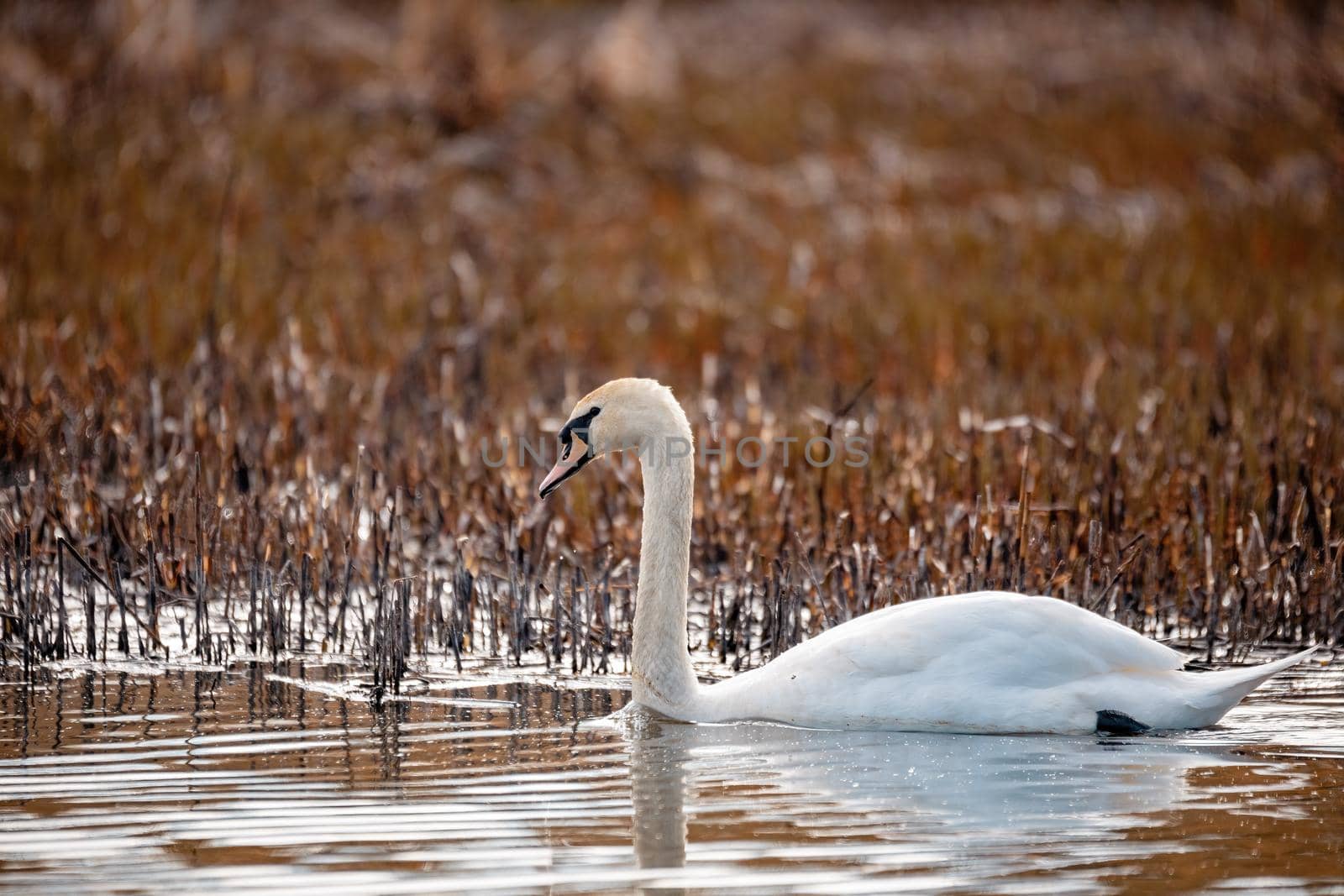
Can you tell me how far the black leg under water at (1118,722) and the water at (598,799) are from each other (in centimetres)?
5

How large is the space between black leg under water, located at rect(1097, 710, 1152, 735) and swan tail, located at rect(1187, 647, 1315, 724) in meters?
0.20

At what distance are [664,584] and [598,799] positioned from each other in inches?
53.7

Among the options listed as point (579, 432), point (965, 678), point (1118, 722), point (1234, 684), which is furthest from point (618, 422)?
point (1234, 684)

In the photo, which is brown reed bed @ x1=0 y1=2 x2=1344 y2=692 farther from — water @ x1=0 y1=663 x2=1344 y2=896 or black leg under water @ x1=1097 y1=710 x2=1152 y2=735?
black leg under water @ x1=1097 y1=710 x2=1152 y2=735

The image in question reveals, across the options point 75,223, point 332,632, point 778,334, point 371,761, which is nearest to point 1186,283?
point 778,334

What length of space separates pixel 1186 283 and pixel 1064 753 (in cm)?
905

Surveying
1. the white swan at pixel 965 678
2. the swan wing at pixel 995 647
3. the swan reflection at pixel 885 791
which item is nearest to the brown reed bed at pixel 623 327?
the white swan at pixel 965 678

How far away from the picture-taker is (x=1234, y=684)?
221 inches

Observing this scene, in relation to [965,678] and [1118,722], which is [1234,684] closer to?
[1118,722]

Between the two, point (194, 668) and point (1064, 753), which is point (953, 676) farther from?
point (194, 668)

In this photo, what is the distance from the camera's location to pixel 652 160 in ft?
55.6

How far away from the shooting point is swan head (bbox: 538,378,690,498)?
6230 millimetres

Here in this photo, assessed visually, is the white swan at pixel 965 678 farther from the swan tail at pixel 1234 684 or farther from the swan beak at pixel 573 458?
the swan beak at pixel 573 458

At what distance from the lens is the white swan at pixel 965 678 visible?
5.65 metres
